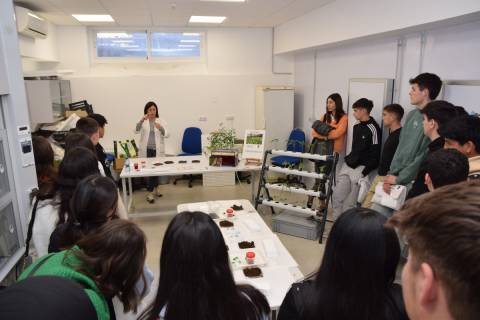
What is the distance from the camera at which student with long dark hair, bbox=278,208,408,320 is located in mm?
1302

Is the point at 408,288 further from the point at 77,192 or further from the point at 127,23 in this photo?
the point at 127,23

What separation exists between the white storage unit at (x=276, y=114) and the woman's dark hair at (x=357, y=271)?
17.8 ft

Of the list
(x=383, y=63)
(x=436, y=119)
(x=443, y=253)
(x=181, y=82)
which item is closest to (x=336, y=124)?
(x=383, y=63)

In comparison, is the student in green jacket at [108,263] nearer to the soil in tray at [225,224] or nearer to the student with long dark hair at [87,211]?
the student with long dark hair at [87,211]

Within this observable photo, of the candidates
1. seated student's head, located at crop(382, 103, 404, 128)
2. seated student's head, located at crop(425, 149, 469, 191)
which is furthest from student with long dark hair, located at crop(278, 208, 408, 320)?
seated student's head, located at crop(382, 103, 404, 128)

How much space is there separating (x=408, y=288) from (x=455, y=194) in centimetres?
21

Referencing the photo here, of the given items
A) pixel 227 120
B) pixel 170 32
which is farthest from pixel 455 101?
pixel 170 32

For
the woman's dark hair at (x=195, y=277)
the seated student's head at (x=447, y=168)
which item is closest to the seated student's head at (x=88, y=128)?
the woman's dark hair at (x=195, y=277)

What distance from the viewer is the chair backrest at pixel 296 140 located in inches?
252

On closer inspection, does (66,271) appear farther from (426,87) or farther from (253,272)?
(426,87)

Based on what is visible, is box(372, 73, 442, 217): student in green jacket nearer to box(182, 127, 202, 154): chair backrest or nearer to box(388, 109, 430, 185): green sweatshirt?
box(388, 109, 430, 185): green sweatshirt

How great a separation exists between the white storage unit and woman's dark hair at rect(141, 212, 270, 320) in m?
5.48

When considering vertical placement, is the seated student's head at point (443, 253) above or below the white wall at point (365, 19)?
below

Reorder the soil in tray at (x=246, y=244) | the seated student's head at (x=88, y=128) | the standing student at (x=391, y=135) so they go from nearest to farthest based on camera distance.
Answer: the soil in tray at (x=246, y=244) → the seated student's head at (x=88, y=128) → the standing student at (x=391, y=135)
